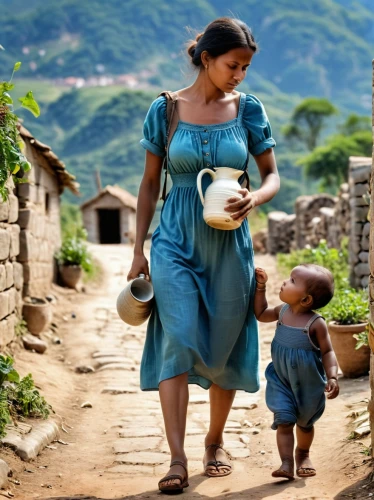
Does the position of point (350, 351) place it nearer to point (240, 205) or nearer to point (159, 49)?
point (240, 205)

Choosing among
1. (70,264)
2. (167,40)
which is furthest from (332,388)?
(167,40)


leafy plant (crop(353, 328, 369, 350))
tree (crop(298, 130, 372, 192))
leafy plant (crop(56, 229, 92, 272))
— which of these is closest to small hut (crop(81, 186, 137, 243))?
leafy plant (crop(56, 229, 92, 272))

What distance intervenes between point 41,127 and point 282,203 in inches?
1371

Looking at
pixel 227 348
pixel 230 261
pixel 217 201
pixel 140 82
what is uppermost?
pixel 140 82

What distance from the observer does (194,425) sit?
5.47 metres

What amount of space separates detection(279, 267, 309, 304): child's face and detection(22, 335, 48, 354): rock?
4347mm

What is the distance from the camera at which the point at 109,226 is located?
28.1m

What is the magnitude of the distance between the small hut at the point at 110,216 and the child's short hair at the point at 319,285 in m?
20.9

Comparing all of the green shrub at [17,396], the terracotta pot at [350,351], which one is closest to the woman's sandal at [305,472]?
the green shrub at [17,396]

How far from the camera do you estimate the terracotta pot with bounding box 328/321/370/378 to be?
627 centimetres

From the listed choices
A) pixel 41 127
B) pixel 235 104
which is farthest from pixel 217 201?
pixel 41 127

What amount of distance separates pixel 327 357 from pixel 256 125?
1.19 metres

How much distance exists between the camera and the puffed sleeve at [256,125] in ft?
13.4

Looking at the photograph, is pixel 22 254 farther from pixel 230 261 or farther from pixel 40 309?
pixel 230 261
